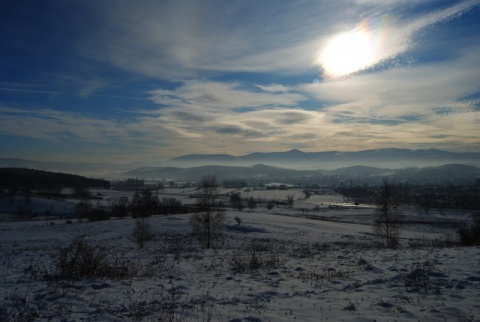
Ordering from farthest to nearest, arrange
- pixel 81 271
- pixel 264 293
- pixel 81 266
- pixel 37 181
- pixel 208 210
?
pixel 37 181
pixel 208 210
pixel 81 266
pixel 81 271
pixel 264 293

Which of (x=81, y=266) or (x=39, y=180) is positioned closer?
(x=81, y=266)

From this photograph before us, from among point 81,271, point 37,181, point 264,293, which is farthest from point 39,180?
point 264,293

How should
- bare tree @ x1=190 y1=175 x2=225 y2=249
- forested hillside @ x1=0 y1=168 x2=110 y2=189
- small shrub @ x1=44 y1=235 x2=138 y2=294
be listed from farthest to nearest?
forested hillside @ x1=0 y1=168 x2=110 y2=189 < bare tree @ x1=190 y1=175 x2=225 y2=249 < small shrub @ x1=44 y1=235 x2=138 y2=294

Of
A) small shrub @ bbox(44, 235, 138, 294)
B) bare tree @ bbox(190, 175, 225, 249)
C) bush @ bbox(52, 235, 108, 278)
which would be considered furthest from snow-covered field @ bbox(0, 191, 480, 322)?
bare tree @ bbox(190, 175, 225, 249)

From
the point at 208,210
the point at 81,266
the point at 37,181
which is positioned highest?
the point at 37,181

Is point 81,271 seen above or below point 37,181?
below

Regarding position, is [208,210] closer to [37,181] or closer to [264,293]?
[264,293]

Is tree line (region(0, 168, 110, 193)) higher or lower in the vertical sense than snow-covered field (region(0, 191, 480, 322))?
higher

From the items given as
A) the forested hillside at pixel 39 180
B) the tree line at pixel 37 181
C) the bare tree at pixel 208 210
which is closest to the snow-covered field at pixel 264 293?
the bare tree at pixel 208 210

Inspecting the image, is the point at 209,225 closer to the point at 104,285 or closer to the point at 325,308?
the point at 104,285

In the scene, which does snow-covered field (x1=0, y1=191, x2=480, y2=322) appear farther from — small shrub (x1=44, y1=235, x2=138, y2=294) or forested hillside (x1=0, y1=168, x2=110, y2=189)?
forested hillside (x1=0, y1=168, x2=110, y2=189)

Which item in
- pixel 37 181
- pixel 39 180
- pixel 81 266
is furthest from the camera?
pixel 39 180

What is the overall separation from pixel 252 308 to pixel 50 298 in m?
5.30

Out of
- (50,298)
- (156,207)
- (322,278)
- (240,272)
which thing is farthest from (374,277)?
(156,207)
